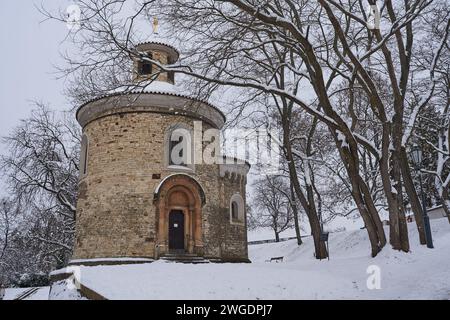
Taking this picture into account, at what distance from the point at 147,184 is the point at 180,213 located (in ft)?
6.77

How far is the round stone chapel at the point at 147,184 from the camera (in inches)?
699

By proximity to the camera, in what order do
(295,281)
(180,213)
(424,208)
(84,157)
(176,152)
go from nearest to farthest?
(295,281) → (424,208) → (180,213) → (176,152) → (84,157)

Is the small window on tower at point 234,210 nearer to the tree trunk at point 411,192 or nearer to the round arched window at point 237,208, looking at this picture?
the round arched window at point 237,208

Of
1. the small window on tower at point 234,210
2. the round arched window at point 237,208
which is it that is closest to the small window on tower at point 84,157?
the round arched window at point 237,208

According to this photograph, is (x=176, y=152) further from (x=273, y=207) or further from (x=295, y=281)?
(x=273, y=207)

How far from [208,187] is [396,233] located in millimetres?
8975

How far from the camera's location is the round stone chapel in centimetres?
1777

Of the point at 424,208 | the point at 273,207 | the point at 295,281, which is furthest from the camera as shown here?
the point at 273,207

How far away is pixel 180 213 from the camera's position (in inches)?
750

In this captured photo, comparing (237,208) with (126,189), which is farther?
(237,208)

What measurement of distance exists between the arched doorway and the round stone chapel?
1.7 inches

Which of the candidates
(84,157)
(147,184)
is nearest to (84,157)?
(84,157)

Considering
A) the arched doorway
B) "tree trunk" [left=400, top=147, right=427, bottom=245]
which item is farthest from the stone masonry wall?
"tree trunk" [left=400, top=147, right=427, bottom=245]

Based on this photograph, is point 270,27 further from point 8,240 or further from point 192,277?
point 8,240
